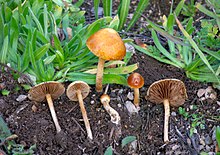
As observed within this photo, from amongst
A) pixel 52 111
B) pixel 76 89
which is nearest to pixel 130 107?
pixel 76 89

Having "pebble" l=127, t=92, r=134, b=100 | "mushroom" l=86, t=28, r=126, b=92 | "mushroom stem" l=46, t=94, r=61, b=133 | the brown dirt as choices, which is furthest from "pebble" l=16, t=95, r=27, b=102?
"pebble" l=127, t=92, r=134, b=100

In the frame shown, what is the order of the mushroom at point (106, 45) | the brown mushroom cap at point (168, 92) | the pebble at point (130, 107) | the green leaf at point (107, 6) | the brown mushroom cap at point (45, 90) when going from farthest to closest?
the green leaf at point (107, 6)
the pebble at point (130, 107)
the brown mushroom cap at point (168, 92)
the brown mushroom cap at point (45, 90)
the mushroom at point (106, 45)

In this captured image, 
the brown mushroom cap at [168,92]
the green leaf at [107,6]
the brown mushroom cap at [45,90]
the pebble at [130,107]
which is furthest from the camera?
the green leaf at [107,6]

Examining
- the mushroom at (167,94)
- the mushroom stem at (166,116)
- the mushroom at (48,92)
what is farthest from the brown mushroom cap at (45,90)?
the mushroom stem at (166,116)

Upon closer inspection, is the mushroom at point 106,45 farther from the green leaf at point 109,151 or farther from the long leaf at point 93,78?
the green leaf at point 109,151

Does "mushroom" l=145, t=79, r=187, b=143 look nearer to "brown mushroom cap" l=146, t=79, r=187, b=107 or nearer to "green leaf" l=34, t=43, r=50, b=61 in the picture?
"brown mushroom cap" l=146, t=79, r=187, b=107

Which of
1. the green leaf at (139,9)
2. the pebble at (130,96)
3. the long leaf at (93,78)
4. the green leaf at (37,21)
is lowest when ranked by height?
the pebble at (130,96)

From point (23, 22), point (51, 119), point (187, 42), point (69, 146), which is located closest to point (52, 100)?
point (51, 119)
